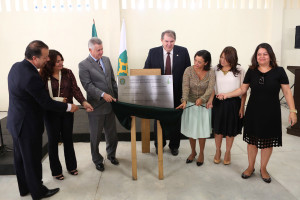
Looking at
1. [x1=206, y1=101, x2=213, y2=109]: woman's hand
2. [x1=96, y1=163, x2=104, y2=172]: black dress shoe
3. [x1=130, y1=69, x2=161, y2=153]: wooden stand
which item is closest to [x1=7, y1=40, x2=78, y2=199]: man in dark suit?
[x1=96, y1=163, x2=104, y2=172]: black dress shoe

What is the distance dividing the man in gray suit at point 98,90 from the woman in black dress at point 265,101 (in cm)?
153

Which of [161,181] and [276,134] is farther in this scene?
[161,181]

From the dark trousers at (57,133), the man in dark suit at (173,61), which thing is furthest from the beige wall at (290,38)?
the dark trousers at (57,133)

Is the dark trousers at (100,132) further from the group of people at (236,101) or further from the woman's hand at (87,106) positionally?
the group of people at (236,101)

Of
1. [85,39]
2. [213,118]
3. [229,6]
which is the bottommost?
[213,118]

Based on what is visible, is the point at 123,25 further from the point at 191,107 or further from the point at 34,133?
the point at 34,133

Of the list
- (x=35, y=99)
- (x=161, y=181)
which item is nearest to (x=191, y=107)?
(x=161, y=181)

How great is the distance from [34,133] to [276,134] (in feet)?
7.96

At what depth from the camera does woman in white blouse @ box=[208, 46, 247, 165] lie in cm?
289

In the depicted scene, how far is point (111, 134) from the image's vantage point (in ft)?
10.5

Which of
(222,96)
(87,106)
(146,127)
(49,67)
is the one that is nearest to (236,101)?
(222,96)

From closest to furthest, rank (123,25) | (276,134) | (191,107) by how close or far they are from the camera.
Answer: (276,134) < (191,107) < (123,25)

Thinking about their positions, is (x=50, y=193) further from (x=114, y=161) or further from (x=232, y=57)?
(x=232, y=57)

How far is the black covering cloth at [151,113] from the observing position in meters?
2.64
